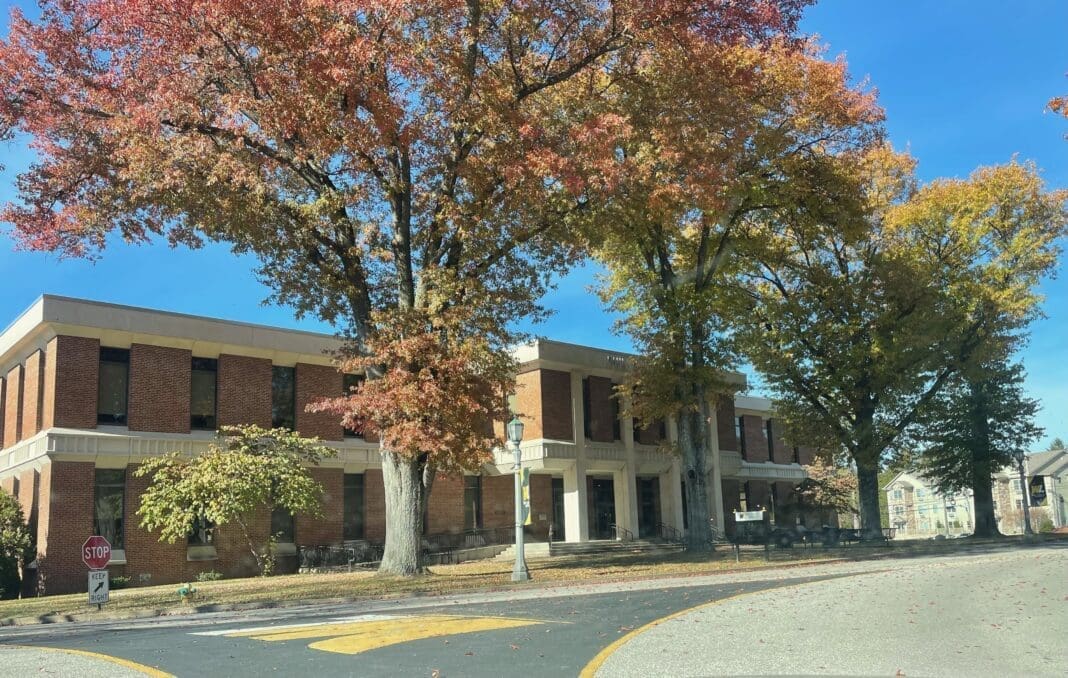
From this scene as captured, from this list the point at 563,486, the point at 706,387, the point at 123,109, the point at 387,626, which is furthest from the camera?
the point at 563,486

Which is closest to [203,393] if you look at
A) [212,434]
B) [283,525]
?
[212,434]

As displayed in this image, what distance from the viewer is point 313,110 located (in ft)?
57.5

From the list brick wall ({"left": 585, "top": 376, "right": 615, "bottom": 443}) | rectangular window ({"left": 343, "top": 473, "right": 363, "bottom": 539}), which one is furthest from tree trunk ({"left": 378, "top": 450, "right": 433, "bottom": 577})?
brick wall ({"left": 585, "top": 376, "right": 615, "bottom": 443})

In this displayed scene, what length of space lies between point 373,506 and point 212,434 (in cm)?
689

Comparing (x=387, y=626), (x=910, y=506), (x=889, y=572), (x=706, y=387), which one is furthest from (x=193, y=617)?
(x=910, y=506)

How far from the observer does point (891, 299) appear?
33.5 meters

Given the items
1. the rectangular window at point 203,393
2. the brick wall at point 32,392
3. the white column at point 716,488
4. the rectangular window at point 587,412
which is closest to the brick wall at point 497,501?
the rectangular window at point 587,412

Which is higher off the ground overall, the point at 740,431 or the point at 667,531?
the point at 740,431

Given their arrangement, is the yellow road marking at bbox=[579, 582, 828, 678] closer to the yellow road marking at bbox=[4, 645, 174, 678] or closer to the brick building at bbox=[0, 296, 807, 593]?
the yellow road marking at bbox=[4, 645, 174, 678]

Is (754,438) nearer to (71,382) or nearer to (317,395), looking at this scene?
(317,395)

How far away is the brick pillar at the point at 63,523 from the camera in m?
26.0

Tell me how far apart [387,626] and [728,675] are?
5.15 metres

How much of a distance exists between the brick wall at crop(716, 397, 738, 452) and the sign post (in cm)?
3472

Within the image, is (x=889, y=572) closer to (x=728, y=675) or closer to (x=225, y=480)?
(x=728, y=675)
